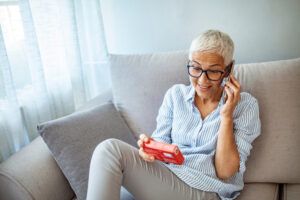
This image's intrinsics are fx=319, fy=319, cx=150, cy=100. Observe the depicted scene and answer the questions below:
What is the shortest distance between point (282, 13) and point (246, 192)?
957 mm

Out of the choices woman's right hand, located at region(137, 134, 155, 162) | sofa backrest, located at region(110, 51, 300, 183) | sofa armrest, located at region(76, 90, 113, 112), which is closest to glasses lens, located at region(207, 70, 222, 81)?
sofa backrest, located at region(110, 51, 300, 183)

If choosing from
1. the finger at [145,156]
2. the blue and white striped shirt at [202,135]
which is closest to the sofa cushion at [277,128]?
the blue and white striped shirt at [202,135]

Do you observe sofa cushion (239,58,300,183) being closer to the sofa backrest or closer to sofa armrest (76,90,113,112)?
the sofa backrest

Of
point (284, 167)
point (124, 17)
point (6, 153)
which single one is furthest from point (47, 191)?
point (124, 17)

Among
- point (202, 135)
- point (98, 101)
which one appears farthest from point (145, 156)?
point (98, 101)

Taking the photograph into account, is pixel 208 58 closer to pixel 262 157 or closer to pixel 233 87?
pixel 233 87

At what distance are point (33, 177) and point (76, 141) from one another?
225 mm

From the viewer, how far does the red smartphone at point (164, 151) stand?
1.10m

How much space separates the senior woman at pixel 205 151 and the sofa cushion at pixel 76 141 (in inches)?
6.0

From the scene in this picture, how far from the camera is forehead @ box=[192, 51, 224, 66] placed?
1.20 metres

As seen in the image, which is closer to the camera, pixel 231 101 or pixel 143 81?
pixel 231 101

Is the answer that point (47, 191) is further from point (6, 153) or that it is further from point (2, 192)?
point (6, 153)

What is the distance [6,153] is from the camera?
4.60ft

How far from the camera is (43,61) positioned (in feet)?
5.30
